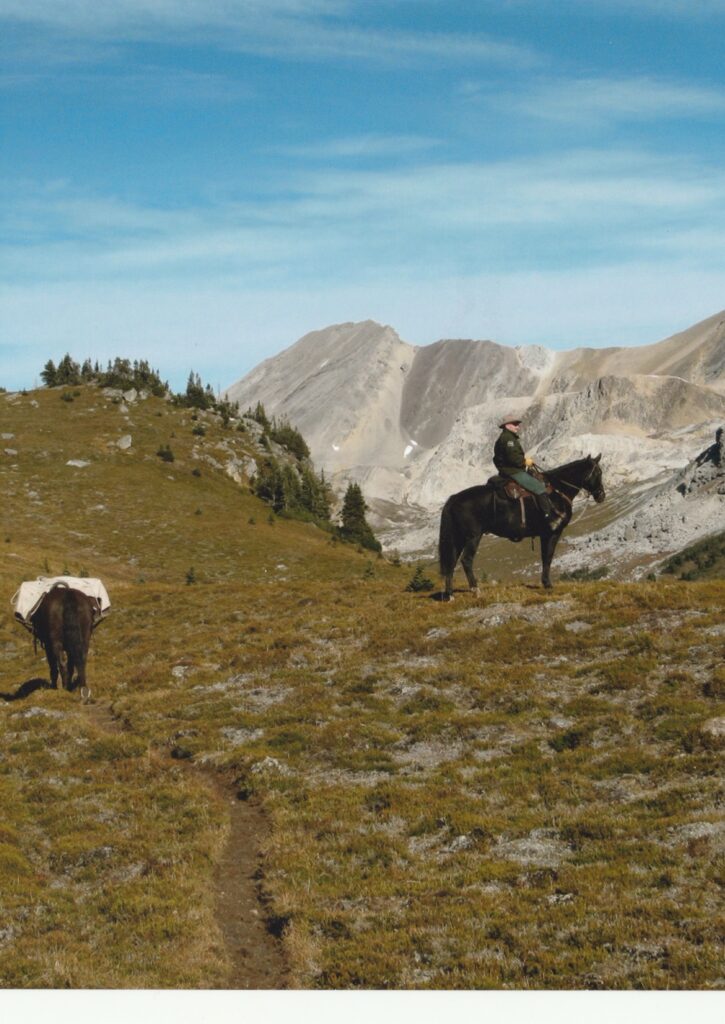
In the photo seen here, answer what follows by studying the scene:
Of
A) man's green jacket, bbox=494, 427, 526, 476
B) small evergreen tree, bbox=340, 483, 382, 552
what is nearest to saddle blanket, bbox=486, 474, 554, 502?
man's green jacket, bbox=494, 427, 526, 476

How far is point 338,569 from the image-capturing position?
286ft

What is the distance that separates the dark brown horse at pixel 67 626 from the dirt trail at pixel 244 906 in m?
9.53

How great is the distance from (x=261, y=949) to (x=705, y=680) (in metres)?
13.4

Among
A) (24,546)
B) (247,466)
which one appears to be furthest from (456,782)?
(247,466)

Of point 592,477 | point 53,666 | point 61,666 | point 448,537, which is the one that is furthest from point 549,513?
point 53,666

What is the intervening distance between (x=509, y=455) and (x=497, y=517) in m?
2.04

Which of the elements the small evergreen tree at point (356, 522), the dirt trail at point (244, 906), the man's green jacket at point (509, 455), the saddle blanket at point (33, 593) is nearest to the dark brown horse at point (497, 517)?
the man's green jacket at point (509, 455)

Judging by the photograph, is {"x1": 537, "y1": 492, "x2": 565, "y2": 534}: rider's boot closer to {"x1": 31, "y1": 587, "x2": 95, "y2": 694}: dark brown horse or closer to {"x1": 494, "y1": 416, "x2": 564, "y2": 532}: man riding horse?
{"x1": 494, "y1": 416, "x2": 564, "y2": 532}: man riding horse

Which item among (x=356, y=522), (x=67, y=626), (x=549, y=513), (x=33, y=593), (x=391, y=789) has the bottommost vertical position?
(x=391, y=789)

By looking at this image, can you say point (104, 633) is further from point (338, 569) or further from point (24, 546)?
point (338, 569)

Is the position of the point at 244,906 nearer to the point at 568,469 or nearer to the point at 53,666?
the point at 53,666

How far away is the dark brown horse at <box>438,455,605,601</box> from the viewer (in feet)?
108

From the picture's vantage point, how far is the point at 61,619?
30.5 meters

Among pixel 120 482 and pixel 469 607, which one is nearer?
pixel 469 607
